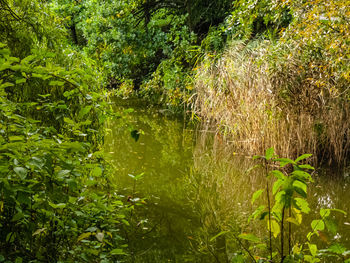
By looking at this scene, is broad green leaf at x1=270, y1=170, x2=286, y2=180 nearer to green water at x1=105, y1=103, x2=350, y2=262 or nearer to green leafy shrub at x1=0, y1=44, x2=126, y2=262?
green water at x1=105, y1=103, x2=350, y2=262

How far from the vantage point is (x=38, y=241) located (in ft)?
7.42

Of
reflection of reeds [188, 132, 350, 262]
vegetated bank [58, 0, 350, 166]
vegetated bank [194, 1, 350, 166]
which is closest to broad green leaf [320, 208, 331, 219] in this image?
reflection of reeds [188, 132, 350, 262]

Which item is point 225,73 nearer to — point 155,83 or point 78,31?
point 155,83

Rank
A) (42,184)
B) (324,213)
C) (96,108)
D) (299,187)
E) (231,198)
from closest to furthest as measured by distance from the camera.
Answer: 1. (299,187)
2. (324,213)
3. (42,184)
4. (96,108)
5. (231,198)

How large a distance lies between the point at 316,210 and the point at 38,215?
3.01 meters

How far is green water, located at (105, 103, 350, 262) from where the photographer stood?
3078mm

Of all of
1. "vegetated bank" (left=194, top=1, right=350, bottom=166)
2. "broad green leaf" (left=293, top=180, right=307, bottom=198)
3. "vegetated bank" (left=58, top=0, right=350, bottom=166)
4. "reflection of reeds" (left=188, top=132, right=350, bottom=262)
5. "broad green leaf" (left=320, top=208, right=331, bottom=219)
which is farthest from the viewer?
"vegetated bank" (left=194, top=1, right=350, bottom=166)

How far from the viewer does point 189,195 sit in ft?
14.1

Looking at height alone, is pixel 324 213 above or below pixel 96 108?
below

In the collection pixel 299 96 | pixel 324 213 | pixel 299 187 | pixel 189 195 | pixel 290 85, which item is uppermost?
pixel 290 85

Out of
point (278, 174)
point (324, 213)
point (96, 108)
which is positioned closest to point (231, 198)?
point (96, 108)

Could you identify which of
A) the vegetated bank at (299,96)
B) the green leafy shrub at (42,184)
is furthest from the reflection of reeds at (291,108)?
the green leafy shrub at (42,184)

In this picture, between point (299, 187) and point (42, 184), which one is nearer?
point (299, 187)

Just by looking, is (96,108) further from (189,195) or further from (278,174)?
(189,195)
